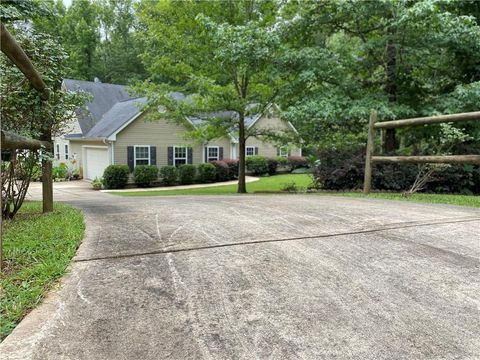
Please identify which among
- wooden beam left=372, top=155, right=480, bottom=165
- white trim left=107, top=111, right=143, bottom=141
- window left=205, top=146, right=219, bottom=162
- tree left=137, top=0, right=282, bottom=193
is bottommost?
wooden beam left=372, top=155, right=480, bottom=165

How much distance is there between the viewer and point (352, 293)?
2.40 meters

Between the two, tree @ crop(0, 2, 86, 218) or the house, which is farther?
the house

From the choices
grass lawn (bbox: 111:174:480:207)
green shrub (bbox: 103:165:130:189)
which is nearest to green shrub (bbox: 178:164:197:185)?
grass lawn (bbox: 111:174:480:207)

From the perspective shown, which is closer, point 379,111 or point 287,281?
point 287,281

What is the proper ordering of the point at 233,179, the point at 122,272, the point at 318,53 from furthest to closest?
the point at 233,179 < the point at 318,53 < the point at 122,272

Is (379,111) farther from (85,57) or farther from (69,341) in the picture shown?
(85,57)

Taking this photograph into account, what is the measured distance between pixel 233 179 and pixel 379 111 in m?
13.4

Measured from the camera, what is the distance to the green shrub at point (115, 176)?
17.0 metres

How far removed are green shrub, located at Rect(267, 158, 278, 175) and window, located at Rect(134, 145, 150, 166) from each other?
7956 mm

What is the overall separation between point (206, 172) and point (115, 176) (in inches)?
178

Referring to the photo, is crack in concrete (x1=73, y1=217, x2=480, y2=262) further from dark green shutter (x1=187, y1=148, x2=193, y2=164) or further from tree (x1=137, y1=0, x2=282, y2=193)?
dark green shutter (x1=187, y1=148, x2=193, y2=164)

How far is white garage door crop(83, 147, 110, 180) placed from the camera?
61.7 ft

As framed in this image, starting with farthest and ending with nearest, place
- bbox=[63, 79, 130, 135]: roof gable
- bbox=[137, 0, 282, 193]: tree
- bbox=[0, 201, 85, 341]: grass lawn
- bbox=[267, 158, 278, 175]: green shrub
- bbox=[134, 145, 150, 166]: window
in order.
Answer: bbox=[267, 158, 278, 175]: green shrub
bbox=[63, 79, 130, 135]: roof gable
bbox=[134, 145, 150, 166]: window
bbox=[137, 0, 282, 193]: tree
bbox=[0, 201, 85, 341]: grass lawn

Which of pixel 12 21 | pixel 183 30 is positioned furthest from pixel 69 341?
pixel 183 30
